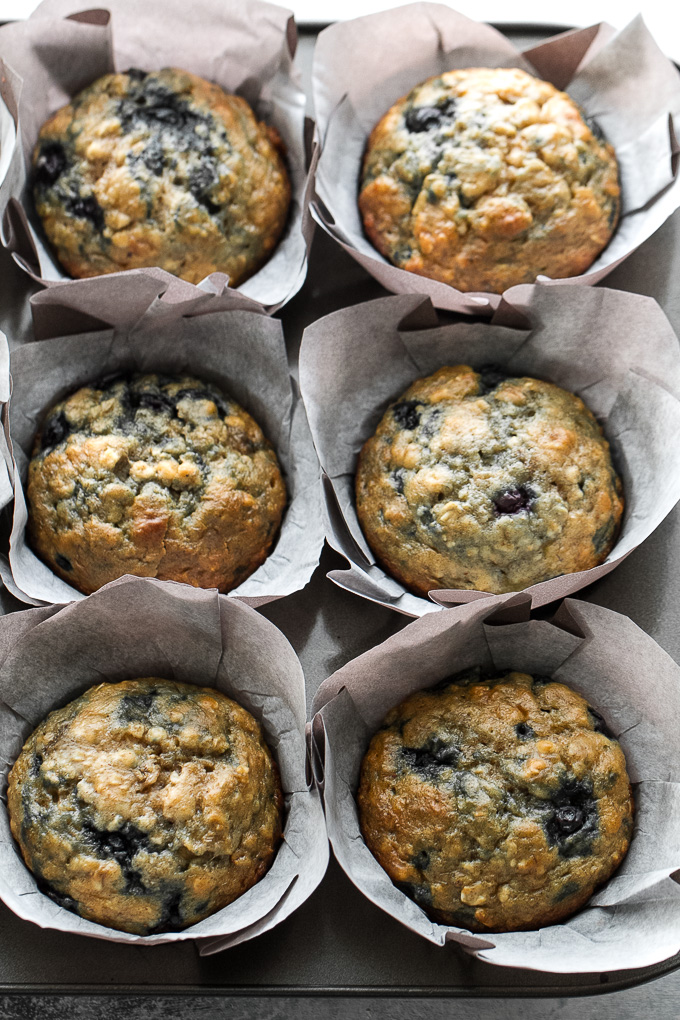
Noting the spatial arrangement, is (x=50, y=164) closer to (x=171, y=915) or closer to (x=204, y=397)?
(x=204, y=397)

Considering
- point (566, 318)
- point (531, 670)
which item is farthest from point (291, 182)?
point (531, 670)

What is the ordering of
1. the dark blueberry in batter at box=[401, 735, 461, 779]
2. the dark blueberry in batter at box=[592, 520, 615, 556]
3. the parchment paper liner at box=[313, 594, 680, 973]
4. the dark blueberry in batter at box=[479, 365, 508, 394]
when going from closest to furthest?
the parchment paper liner at box=[313, 594, 680, 973]
the dark blueberry in batter at box=[401, 735, 461, 779]
the dark blueberry in batter at box=[592, 520, 615, 556]
the dark blueberry in batter at box=[479, 365, 508, 394]

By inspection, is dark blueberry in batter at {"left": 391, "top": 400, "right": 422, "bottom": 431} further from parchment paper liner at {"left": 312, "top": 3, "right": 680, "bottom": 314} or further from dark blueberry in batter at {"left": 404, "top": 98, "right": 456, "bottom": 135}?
dark blueberry in batter at {"left": 404, "top": 98, "right": 456, "bottom": 135}

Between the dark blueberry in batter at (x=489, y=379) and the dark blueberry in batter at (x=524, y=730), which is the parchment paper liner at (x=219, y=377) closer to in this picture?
the dark blueberry in batter at (x=489, y=379)

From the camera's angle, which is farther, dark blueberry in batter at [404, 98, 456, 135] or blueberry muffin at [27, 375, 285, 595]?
dark blueberry in batter at [404, 98, 456, 135]

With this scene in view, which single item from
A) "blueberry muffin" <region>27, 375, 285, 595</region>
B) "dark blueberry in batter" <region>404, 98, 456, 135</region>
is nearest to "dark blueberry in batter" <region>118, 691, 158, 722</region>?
"blueberry muffin" <region>27, 375, 285, 595</region>
